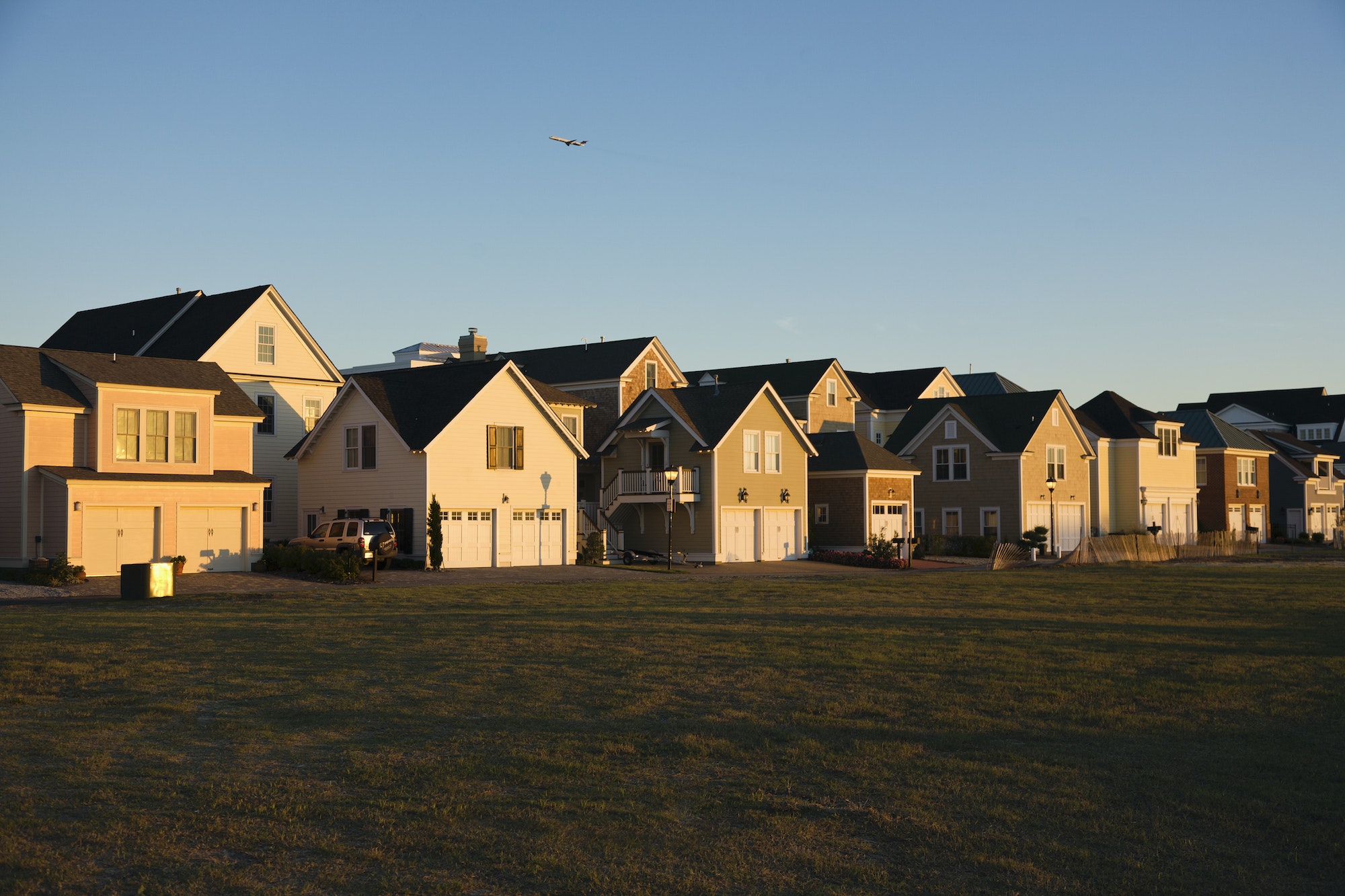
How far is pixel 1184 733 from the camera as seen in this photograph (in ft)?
40.6

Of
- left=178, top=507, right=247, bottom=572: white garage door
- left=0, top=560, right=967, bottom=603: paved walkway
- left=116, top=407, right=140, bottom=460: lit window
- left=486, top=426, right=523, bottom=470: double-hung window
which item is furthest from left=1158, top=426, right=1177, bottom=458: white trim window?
left=116, top=407, right=140, bottom=460: lit window

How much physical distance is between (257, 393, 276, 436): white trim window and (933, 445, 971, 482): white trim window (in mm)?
31858

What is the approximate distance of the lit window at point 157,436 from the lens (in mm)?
37031

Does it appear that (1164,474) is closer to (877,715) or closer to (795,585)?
(795,585)

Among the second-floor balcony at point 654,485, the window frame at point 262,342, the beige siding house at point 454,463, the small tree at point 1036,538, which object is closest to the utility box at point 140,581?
the beige siding house at point 454,463

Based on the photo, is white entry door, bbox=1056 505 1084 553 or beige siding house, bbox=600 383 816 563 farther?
white entry door, bbox=1056 505 1084 553

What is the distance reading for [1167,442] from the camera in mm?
69812

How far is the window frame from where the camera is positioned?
46.1 metres

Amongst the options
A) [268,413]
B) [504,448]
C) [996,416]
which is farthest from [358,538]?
[996,416]

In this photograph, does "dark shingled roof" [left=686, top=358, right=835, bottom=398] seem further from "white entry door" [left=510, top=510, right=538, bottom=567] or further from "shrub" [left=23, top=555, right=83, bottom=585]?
"shrub" [left=23, top=555, right=83, bottom=585]

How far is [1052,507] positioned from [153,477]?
139 feet

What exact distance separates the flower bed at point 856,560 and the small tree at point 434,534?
16.6 m

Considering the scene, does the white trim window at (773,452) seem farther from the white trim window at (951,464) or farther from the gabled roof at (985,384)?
the gabled roof at (985,384)

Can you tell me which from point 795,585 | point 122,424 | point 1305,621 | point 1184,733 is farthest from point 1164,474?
point 1184,733
